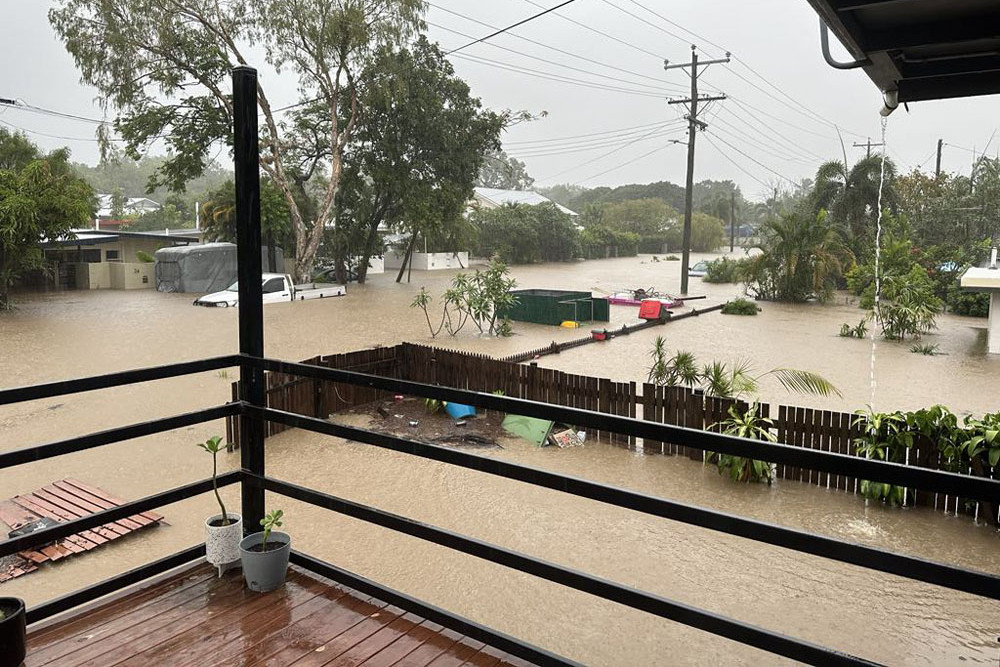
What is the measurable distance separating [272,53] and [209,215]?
26.3 ft

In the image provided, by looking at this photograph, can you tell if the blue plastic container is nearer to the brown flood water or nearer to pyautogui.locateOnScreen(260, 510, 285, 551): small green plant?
Answer: the brown flood water

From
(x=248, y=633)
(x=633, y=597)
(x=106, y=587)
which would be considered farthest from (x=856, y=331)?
(x=106, y=587)

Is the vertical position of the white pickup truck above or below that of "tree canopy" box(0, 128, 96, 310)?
below

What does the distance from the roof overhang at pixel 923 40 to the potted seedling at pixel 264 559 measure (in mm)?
2346

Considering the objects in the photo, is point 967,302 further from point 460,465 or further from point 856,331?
point 460,465

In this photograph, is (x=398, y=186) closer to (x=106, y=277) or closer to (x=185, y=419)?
(x=106, y=277)

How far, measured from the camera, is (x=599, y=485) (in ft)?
5.79

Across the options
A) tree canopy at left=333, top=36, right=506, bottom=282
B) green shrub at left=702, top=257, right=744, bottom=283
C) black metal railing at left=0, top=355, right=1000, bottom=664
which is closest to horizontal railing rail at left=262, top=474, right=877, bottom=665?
black metal railing at left=0, top=355, right=1000, bottom=664

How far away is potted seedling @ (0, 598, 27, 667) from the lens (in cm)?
199

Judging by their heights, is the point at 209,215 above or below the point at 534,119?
below

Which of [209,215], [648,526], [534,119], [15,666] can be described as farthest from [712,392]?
[209,215]

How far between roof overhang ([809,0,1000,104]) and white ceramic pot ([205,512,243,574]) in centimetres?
253

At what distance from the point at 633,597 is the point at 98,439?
1.78 meters

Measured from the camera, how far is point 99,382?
89.5 inches
